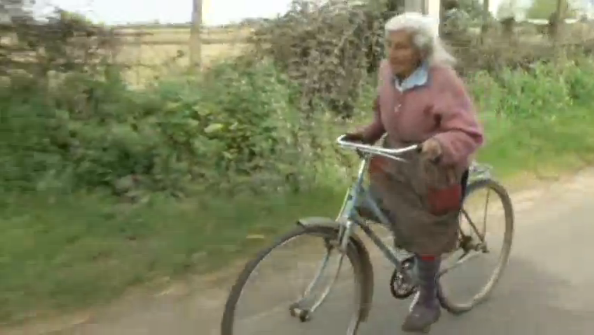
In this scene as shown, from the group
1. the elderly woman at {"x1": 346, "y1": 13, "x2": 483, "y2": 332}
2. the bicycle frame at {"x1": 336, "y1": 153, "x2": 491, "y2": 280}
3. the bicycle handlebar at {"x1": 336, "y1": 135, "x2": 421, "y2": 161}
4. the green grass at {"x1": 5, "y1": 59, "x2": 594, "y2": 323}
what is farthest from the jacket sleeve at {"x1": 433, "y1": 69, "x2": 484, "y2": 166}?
the green grass at {"x1": 5, "y1": 59, "x2": 594, "y2": 323}

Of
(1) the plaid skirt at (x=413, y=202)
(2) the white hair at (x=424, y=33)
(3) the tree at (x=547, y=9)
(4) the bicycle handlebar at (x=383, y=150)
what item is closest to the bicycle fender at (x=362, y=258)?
(1) the plaid skirt at (x=413, y=202)

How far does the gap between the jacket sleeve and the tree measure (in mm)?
9721

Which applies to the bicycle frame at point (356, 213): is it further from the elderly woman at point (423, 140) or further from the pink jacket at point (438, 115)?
the pink jacket at point (438, 115)

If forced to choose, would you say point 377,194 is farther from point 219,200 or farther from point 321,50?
point 321,50

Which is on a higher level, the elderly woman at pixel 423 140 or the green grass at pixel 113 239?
the elderly woman at pixel 423 140

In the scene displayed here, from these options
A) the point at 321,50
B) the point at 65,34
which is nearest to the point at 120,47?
the point at 65,34

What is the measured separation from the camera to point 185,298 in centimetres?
489

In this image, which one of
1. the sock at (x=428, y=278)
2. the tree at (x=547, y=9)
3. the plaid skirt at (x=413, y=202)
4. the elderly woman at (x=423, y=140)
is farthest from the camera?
the tree at (x=547, y=9)

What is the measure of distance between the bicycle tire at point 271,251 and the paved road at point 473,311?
0.08m

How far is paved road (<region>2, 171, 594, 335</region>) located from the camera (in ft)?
14.2

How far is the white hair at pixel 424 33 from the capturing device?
3844 mm

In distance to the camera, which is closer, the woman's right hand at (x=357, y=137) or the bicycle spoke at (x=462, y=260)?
the woman's right hand at (x=357, y=137)

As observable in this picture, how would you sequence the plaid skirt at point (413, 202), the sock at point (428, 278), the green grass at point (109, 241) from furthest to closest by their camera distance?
the green grass at point (109, 241), the sock at point (428, 278), the plaid skirt at point (413, 202)

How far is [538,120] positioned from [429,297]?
22.3ft
